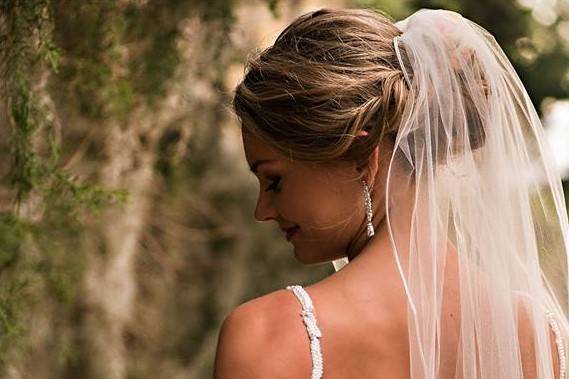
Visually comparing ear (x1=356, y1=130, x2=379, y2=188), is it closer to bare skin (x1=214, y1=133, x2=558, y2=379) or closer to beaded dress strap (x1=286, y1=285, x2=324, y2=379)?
bare skin (x1=214, y1=133, x2=558, y2=379)

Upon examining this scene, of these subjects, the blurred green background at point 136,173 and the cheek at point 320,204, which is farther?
the blurred green background at point 136,173

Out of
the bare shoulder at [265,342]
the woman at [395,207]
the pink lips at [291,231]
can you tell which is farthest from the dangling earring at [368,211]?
the bare shoulder at [265,342]

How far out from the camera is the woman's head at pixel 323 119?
2.22m

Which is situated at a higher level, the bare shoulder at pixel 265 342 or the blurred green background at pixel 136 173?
the bare shoulder at pixel 265 342

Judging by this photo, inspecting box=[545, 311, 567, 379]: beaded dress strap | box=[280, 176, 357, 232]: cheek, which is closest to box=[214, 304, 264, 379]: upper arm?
box=[280, 176, 357, 232]: cheek

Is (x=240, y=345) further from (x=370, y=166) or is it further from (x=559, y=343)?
(x=559, y=343)

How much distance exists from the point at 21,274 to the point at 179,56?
1209mm

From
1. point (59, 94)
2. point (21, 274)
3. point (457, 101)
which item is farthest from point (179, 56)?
point (457, 101)

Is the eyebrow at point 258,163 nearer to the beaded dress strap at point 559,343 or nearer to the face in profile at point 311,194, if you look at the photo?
the face in profile at point 311,194

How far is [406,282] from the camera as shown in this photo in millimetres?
2213

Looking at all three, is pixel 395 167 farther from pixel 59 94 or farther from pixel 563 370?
pixel 59 94

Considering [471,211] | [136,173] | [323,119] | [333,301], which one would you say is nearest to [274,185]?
[323,119]

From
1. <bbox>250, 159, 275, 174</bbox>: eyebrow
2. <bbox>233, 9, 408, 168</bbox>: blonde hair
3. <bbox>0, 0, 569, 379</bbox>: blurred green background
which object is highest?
<bbox>233, 9, 408, 168</bbox>: blonde hair

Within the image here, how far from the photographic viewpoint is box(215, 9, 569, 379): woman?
6.93ft
